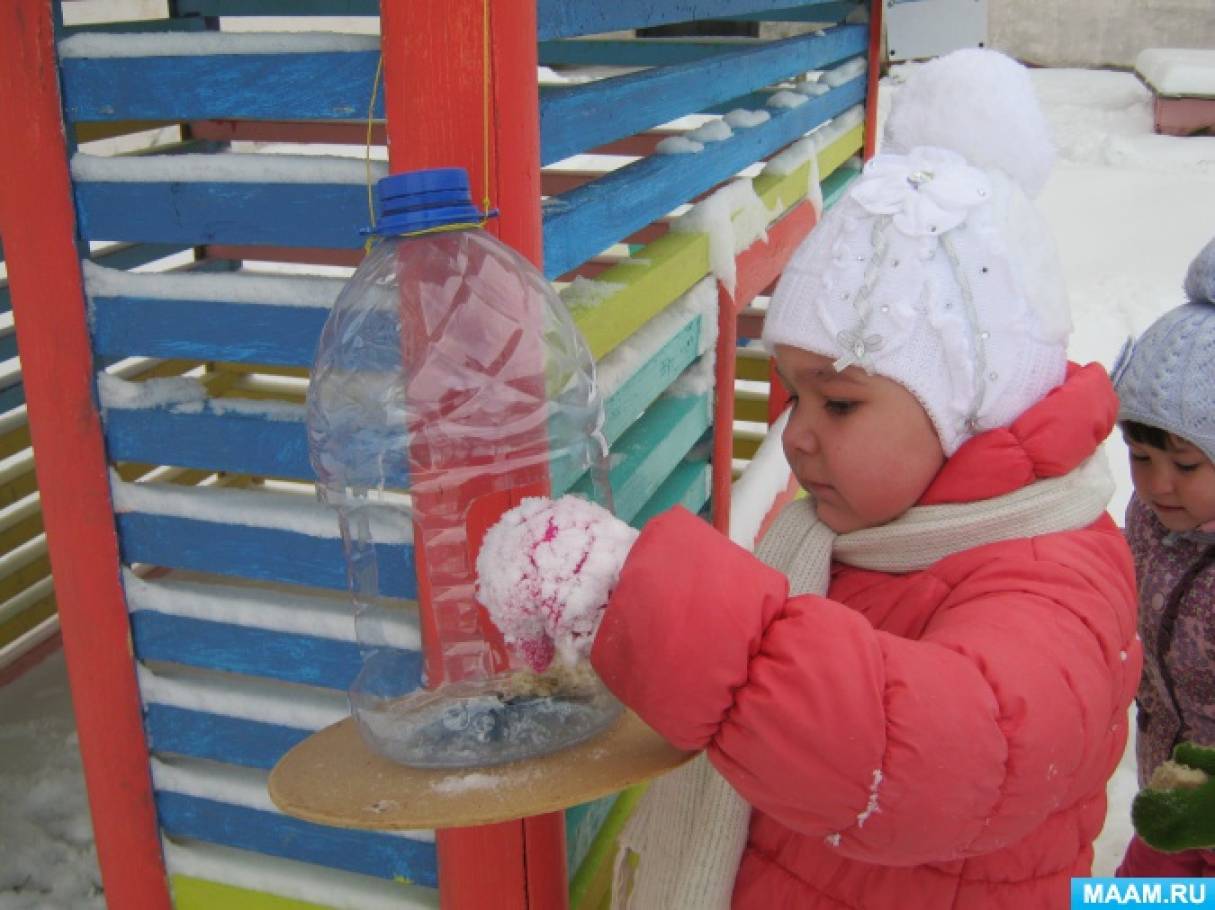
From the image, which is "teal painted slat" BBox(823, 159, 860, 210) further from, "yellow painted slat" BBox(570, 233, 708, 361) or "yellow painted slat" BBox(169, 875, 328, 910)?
"yellow painted slat" BBox(169, 875, 328, 910)

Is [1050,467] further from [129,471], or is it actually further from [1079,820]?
[129,471]

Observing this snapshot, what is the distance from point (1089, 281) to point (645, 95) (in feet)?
19.9

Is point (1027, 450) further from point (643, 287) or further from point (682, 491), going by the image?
point (682, 491)

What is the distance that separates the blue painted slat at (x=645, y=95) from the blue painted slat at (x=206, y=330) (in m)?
0.43

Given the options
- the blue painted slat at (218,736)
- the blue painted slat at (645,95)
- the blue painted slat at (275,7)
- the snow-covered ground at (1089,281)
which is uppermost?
the blue painted slat at (275,7)

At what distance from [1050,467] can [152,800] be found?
1.56 metres

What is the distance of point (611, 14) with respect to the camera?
6.48 ft

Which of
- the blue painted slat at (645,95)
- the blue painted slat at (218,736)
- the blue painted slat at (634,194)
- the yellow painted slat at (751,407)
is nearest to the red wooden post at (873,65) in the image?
the yellow painted slat at (751,407)

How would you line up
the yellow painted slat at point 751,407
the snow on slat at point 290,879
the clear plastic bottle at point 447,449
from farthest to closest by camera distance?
the yellow painted slat at point 751,407, the snow on slat at point 290,879, the clear plastic bottle at point 447,449

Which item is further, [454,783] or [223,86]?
[223,86]

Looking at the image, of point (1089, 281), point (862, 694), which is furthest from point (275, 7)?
point (1089, 281)

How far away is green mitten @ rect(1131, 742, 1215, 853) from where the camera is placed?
190 cm

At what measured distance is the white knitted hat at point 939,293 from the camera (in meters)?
1.40

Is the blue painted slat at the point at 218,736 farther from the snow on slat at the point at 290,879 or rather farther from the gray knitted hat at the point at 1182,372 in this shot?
the gray knitted hat at the point at 1182,372
